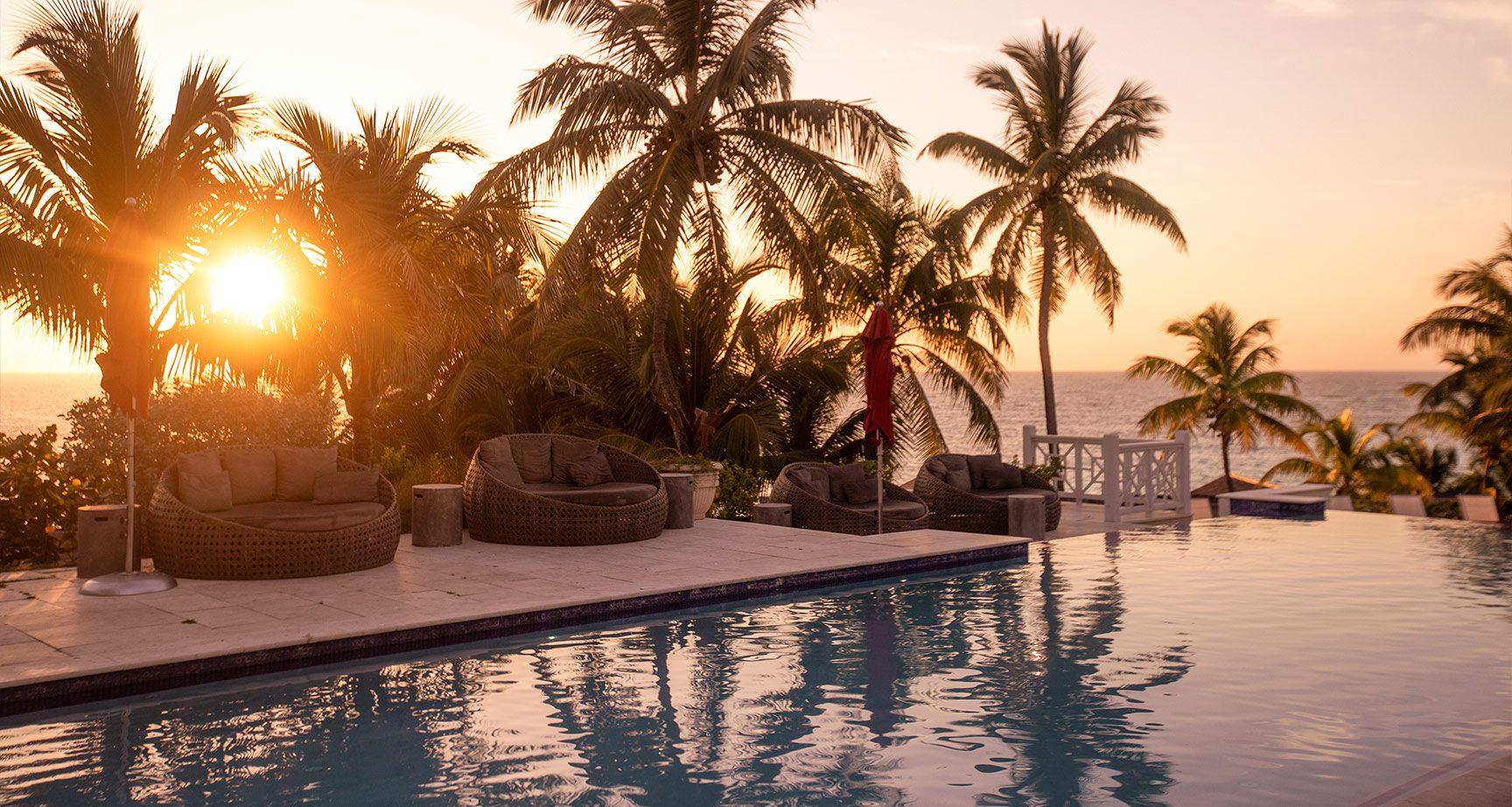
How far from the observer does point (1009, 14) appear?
19.9m

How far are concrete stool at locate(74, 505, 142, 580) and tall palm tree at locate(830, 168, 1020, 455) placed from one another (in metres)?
12.2

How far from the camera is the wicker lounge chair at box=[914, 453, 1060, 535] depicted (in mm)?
12523

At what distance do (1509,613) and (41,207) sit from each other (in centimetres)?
1284

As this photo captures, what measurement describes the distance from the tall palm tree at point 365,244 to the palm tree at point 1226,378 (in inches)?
723

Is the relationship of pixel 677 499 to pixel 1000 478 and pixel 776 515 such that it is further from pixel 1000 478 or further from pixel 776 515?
→ pixel 1000 478

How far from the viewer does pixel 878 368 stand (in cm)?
1117

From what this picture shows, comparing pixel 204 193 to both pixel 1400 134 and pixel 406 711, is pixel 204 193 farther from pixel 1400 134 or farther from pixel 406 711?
pixel 1400 134

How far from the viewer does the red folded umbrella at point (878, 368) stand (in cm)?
1097

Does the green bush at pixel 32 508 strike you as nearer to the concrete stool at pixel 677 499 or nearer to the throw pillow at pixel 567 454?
the throw pillow at pixel 567 454

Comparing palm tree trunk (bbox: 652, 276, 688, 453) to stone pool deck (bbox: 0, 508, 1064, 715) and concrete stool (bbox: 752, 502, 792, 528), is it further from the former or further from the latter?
stone pool deck (bbox: 0, 508, 1064, 715)

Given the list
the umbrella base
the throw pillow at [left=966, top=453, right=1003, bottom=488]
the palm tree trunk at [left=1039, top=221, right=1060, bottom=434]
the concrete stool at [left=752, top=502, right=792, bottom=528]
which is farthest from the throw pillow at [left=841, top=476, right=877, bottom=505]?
the palm tree trunk at [left=1039, top=221, right=1060, bottom=434]

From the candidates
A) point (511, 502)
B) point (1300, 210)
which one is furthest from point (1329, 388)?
point (511, 502)

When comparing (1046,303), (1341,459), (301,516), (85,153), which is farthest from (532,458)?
(1341,459)

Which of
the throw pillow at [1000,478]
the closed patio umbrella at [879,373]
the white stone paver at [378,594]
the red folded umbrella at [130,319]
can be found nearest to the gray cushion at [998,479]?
the throw pillow at [1000,478]
